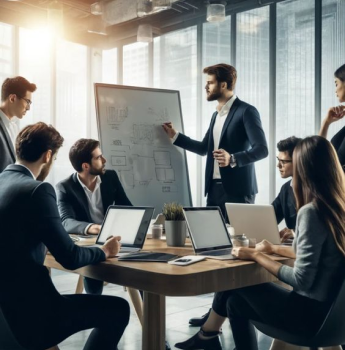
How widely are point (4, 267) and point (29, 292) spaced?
0.12 m

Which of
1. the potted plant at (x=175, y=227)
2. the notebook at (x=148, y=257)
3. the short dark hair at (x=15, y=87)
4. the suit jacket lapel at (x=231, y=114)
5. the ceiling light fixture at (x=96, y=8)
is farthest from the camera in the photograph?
the ceiling light fixture at (x=96, y=8)

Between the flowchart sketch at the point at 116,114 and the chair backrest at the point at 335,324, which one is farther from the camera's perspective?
the flowchart sketch at the point at 116,114

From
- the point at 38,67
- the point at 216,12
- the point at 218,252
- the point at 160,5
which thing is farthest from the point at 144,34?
the point at 218,252

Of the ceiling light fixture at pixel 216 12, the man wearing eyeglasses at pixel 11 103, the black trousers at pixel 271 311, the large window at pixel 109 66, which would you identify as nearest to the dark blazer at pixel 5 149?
the man wearing eyeglasses at pixel 11 103

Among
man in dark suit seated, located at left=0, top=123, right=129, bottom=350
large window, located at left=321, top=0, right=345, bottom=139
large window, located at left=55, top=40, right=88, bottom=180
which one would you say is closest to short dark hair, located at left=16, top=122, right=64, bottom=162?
man in dark suit seated, located at left=0, top=123, right=129, bottom=350

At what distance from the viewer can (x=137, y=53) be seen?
7.37 m

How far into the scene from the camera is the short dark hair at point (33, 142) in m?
1.94

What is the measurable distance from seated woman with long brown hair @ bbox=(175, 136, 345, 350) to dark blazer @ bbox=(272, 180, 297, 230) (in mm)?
1121

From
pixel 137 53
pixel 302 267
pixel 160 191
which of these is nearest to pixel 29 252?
pixel 302 267

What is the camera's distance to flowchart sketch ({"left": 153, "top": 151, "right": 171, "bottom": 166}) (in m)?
4.36

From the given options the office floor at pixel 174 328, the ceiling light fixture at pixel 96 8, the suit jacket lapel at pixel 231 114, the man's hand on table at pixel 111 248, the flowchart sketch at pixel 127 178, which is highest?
the ceiling light fixture at pixel 96 8

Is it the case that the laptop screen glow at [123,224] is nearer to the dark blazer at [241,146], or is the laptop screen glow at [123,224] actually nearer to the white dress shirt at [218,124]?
the dark blazer at [241,146]

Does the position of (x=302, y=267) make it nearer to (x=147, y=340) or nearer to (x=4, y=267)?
(x=147, y=340)

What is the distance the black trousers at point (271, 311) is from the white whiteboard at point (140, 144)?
7.71 feet
